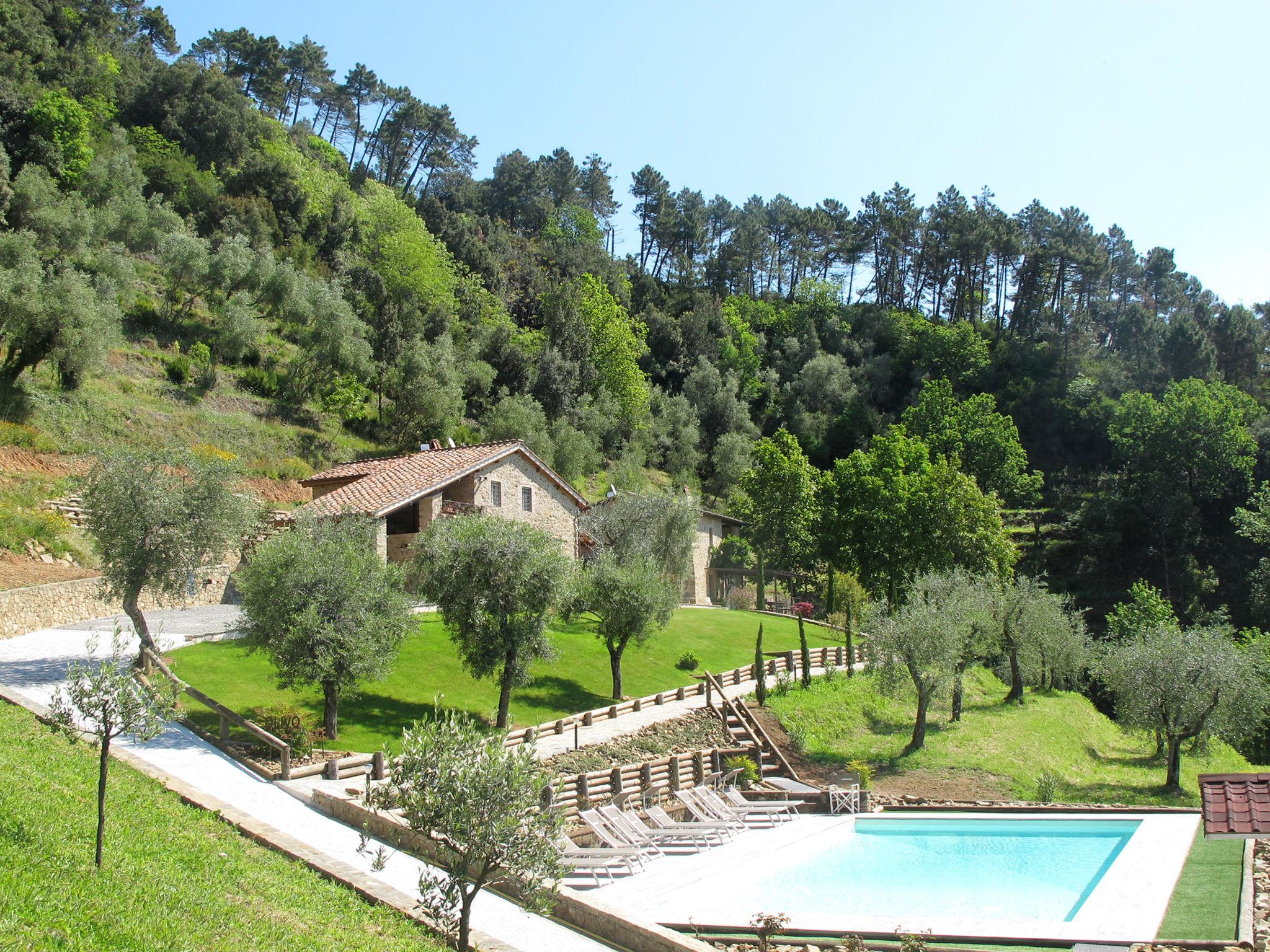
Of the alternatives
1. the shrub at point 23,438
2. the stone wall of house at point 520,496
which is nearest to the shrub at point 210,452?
the shrub at point 23,438

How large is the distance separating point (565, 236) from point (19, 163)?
51.9 meters

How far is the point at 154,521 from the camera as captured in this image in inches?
952

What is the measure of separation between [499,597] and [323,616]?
5204 mm

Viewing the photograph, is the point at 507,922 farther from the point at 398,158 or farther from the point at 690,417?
the point at 398,158

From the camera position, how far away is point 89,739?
1884cm

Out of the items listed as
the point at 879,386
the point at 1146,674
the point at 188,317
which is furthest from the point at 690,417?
the point at 1146,674

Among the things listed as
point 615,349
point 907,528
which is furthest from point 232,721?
point 615,349

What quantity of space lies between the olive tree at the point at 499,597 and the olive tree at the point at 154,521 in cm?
599

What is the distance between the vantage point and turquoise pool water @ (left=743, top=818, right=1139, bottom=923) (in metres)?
17.8

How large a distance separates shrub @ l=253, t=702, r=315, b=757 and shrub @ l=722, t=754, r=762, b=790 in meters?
12.3

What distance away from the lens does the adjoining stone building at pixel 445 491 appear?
36.4 metres

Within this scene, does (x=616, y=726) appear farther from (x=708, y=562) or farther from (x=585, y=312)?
(x=585, y=312)

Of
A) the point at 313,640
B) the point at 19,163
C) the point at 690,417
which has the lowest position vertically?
the point at 313,640

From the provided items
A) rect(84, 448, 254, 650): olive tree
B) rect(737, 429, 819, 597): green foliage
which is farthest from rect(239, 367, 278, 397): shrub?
rect(84, 448, 254, 650): olive tree
